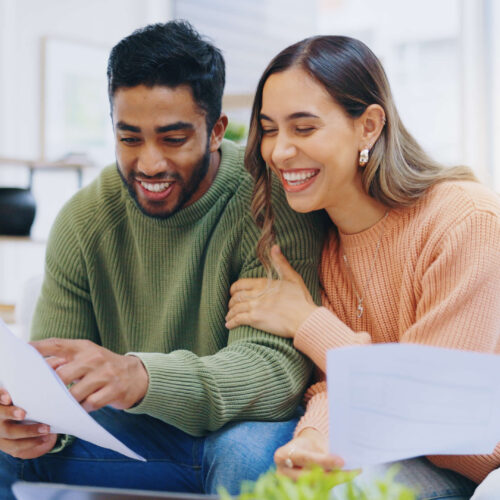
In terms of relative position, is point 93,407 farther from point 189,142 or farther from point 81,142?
point 81,142

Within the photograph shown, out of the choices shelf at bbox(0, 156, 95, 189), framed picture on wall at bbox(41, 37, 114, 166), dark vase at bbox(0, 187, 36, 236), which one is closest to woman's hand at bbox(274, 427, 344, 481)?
dark vase at bbox(0, 187, 36, 236)

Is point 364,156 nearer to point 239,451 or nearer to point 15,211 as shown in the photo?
point 239,451

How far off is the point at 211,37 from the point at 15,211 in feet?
3.99

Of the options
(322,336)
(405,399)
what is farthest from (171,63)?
(405,399)

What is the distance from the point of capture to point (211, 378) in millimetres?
1160

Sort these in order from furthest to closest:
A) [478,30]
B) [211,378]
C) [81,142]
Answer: [81,142], [478,30], [211,378]

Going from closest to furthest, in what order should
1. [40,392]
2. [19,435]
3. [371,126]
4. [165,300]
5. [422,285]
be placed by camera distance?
[40,392]
[19,435]
[422,285]
[371,126]
[165,300]

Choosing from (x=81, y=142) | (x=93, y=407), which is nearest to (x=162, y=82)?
(x=93, y=407)

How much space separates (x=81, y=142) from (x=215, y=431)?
3102 mm

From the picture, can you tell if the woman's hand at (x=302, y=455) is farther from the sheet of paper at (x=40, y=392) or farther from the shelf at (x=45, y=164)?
the shelf at (x=45, y=164)

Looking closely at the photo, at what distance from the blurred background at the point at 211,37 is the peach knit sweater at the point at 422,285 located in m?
2.08

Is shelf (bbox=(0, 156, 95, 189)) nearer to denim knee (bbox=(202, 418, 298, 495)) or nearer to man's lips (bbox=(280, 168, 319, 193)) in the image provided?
man's lips (bbox=(280, 168, 319, 193))

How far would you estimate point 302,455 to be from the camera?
959 mm

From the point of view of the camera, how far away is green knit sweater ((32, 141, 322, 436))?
1.40 m
